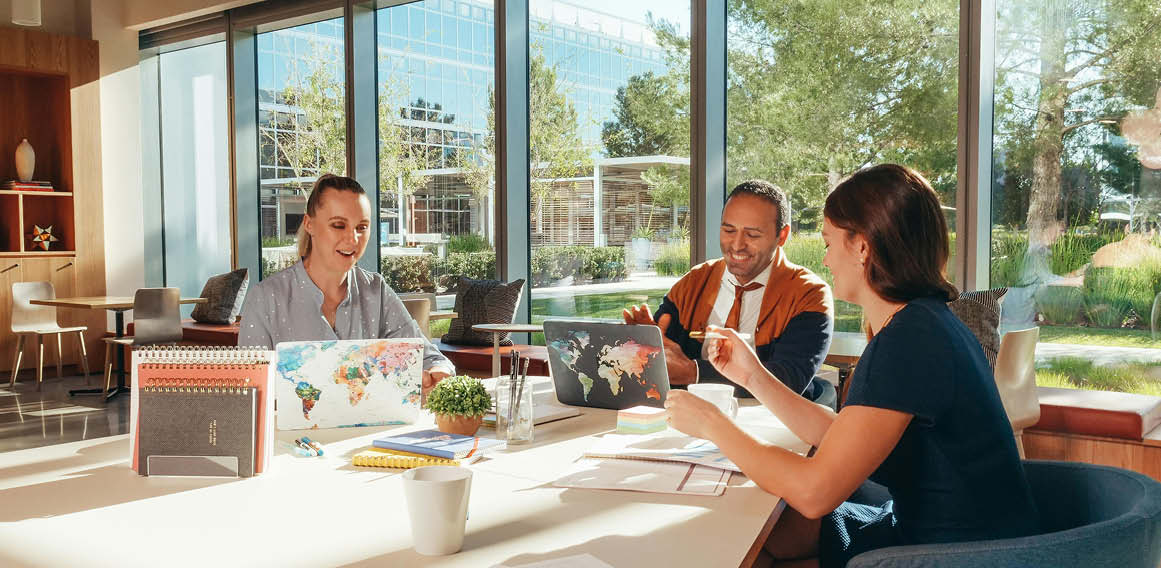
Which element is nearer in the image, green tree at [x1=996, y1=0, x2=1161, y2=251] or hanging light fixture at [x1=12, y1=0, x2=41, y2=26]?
green tree at [x1=996, y1=0, x2=1161, y2=251]

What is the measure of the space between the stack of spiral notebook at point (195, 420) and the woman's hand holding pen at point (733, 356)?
3.24 ft

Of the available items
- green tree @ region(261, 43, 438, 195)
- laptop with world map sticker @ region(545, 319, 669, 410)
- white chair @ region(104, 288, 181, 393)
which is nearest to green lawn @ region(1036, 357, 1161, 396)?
laptop with world map sticker @ region(545, 319, 669, 410)

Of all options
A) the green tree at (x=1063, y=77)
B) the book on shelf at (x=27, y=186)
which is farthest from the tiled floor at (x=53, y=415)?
the green tree at (x=1063, y=77)

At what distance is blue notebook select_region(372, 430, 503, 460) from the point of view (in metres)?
1.85

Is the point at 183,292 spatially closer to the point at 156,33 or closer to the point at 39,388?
the point at 39,388

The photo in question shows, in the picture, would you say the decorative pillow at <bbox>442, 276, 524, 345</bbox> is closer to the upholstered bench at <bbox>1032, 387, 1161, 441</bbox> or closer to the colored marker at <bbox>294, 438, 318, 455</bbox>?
the upholstered bench at <bbox>1032, 387, 1161, 441</bbox>

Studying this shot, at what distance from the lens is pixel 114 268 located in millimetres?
8555

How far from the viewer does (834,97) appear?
5.17m

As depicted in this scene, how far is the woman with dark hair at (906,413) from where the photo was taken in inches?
58.9

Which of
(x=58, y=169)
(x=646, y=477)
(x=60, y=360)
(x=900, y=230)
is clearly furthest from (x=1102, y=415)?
(x=58, y=169)

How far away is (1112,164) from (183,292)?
26.5ft

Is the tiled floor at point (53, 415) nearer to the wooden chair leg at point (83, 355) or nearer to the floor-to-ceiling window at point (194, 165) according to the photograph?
the wooden chair leg at point (83, 355)

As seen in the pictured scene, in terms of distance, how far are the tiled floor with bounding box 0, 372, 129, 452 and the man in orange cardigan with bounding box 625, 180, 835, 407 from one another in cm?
355

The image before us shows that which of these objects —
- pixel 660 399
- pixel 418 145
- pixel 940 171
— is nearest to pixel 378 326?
pixel 660 399
